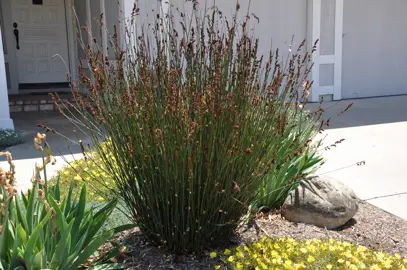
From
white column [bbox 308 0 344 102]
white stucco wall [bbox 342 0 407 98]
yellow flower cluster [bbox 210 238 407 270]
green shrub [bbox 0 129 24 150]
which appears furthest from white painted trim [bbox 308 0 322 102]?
yellow flower cluster [bbox 210 238 407 270]

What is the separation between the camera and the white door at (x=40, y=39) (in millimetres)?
9430

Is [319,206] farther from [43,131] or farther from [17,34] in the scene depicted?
[17,34]

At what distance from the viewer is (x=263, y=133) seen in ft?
8.20

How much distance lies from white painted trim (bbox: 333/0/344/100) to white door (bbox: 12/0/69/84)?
228 inches

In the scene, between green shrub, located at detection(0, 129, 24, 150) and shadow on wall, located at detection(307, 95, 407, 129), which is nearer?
green shrub, located at detection(0, 129, 24, 150)

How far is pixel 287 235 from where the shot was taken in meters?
2.89

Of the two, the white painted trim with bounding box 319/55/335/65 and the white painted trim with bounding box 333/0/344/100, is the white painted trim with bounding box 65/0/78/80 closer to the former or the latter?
the white painted trim with bounding box 319/55/335/65

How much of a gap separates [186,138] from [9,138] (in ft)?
14.3

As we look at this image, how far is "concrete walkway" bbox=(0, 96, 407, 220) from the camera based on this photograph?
13.4 ft

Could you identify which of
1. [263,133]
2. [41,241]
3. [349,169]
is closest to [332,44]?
[349,169]

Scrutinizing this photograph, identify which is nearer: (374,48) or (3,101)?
(3,101)

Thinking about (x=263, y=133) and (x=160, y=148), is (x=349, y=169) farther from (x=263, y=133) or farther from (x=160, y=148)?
(x=160, y=148)

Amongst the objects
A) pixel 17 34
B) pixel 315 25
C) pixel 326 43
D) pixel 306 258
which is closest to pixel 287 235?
pixel 306 258

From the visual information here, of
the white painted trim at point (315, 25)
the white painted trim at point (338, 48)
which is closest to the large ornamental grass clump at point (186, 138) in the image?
the white painted trim at point (315, 25)
